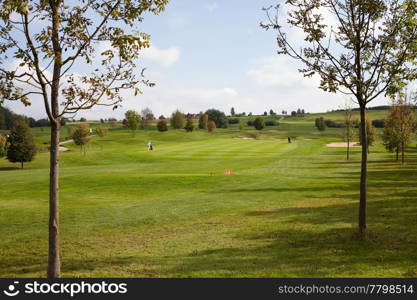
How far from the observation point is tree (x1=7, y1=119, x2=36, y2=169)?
6419 centimetres

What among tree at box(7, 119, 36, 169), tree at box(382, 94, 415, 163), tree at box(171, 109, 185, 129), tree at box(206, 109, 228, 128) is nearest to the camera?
tree at box(382, 94, 415, 163)

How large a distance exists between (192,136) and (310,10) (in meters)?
107

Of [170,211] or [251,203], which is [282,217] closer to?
[251,203]

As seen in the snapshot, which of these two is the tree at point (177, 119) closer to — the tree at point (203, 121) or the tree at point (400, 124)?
the tree at point (203, 121)

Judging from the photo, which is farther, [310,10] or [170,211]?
[170,211]

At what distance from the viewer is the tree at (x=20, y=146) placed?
6419cm

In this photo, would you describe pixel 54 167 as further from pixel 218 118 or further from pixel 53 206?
pixel 218 118

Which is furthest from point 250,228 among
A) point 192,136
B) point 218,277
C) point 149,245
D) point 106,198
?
point 192,136

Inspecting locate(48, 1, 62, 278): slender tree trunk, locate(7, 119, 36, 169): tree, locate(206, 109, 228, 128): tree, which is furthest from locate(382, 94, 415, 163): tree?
locate(206, 109, 228, 128): tree

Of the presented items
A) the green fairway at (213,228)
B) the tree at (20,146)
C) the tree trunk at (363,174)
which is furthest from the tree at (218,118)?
the tree trunk at (363,174)

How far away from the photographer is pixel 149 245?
49.4 feet

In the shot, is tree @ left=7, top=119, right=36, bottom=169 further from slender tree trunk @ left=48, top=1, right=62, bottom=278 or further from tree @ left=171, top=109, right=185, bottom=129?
tree @ left=171, top=109, right=185, bottom=129

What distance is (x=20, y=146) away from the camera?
64125 millimetres

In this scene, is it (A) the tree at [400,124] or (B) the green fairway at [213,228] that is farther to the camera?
(A) the tree at [400,124]
